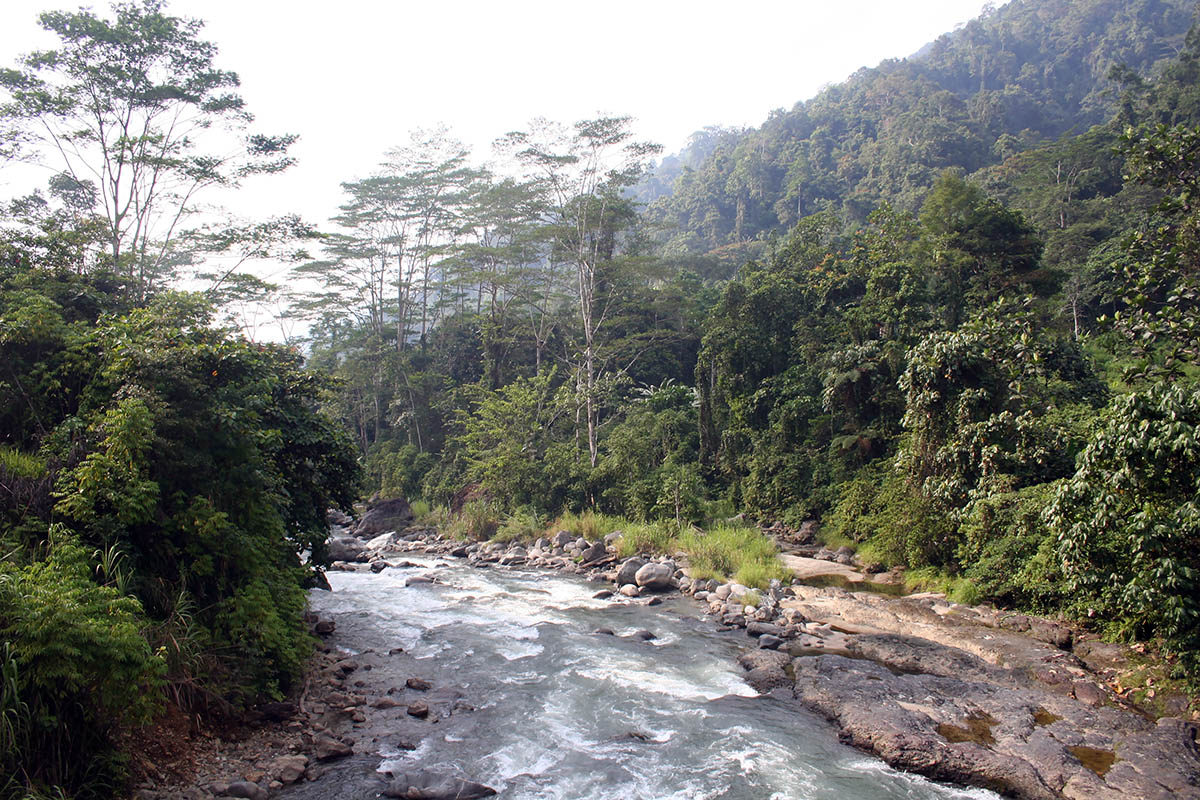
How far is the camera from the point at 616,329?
27.2m

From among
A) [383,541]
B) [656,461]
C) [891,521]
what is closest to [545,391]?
[656,461]

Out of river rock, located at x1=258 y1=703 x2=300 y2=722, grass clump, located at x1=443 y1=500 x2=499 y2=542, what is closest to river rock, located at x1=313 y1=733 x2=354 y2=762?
river rock, located at x1=258 y1=703 x2=300 y2=722

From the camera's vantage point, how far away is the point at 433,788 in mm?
5355

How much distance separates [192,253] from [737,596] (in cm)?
1575

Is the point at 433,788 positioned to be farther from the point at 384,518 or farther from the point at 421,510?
the point at 384,518

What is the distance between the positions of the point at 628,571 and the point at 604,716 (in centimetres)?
636

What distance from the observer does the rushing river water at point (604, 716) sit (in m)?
5.60

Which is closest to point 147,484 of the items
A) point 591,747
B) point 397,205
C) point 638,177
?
point 591,747

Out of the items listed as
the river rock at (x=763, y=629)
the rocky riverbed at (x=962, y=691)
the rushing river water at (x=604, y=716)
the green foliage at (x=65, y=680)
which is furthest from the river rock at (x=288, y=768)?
the river rock at (x=763, y=629)

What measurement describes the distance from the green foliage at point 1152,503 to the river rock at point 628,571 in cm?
798

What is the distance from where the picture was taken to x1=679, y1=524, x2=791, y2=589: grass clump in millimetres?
12258

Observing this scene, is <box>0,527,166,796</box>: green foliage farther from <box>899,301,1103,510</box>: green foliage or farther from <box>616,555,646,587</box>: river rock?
Result: <box>899,301,1103,510</box>: green foliage

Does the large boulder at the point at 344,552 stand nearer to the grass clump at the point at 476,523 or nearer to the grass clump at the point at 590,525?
the grass clump at the point at 476,523

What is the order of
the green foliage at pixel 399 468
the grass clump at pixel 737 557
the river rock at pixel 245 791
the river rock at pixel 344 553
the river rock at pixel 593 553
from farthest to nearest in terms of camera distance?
the green foliage at pixel 399 468 < the river rock at pixel 344 553 < the river rock at pixel 593 553 < the grass clump at pixel 737 557 < the river rock at pixel 245 791
